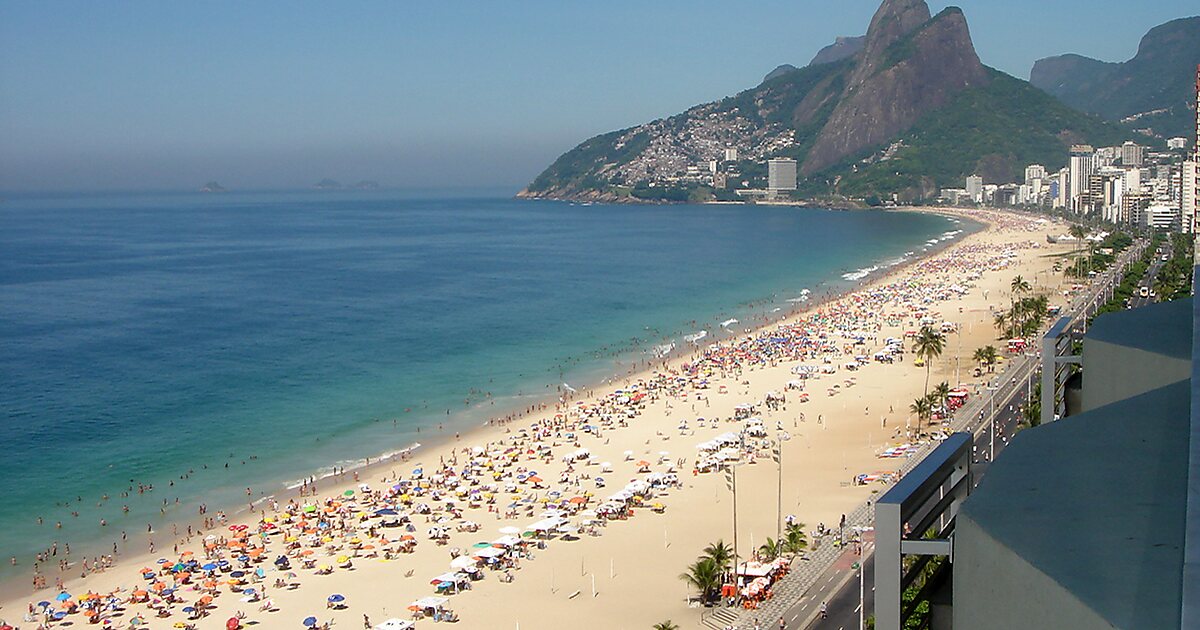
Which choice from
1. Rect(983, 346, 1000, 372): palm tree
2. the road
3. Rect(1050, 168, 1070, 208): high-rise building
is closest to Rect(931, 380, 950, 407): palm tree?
the road

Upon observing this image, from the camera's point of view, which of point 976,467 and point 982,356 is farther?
point 982,356

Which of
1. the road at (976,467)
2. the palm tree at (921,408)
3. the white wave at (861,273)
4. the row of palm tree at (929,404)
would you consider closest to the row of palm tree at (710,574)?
the road at (976,467)

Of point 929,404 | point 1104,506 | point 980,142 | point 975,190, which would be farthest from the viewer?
A: point 980,142

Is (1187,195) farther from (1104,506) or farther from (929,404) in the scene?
(1104,506)

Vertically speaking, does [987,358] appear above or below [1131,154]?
below

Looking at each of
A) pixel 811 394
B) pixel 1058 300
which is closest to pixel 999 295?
pixel 1058 300

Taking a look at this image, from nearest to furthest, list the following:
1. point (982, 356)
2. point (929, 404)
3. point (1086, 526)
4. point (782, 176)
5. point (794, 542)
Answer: point (1086, 526)
point (794, 542)
point (929, 404)
point (982, 356)
point (782, 176)

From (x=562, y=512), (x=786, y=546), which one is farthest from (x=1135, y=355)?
(x=562, y=512)

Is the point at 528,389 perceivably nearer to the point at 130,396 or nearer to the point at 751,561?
the point at 130,396
